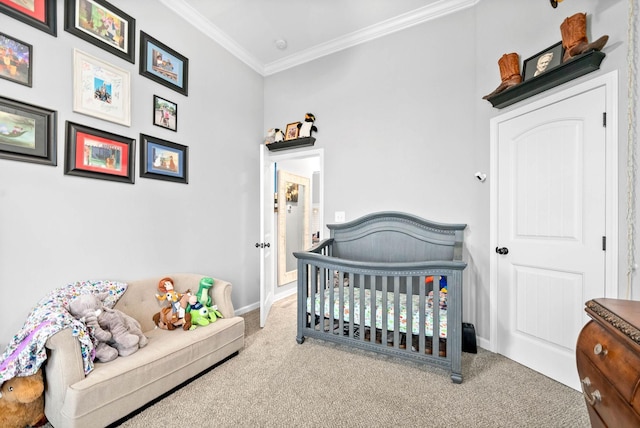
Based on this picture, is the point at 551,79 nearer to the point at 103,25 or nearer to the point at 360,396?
the point at 360,396

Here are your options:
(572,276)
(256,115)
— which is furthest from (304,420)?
(256,115)

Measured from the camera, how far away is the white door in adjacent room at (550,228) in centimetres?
160

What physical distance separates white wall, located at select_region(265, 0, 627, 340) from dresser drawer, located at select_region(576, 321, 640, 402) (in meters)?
1.36

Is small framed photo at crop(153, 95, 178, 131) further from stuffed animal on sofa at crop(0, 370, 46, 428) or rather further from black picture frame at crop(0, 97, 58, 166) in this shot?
stuffed animal on sofa at crop(0, 370, 46, 428)

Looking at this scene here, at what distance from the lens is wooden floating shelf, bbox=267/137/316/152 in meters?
3.08

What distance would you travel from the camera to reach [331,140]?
3.06 m

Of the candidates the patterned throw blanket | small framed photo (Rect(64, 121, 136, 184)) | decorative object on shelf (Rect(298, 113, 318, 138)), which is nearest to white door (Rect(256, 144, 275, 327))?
decorative object on shelf (Rect(298, 113, 318, 138))

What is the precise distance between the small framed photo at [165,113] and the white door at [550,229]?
287 cm

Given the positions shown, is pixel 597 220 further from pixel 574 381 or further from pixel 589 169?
pixel 574 381

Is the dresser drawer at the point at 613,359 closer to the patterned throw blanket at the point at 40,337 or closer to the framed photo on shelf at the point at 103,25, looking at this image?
the patterned throw blanket at the point at 40,337

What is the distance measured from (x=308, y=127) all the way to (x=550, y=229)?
245 centimetres

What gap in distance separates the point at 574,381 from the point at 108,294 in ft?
10.4

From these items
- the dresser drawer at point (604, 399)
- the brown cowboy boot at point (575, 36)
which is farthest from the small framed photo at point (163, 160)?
the brown cowboy boot at point (575, 36)

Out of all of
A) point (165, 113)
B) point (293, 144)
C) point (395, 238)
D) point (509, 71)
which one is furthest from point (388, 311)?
point (165, 113)
